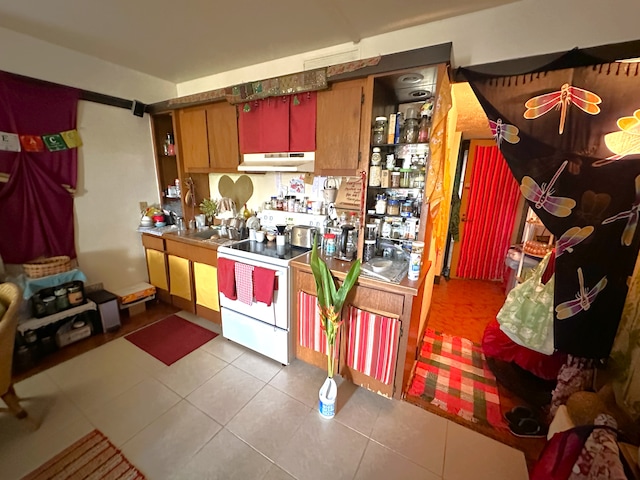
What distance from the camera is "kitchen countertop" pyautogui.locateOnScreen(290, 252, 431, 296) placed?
4.91 feet

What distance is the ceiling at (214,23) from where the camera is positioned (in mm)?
1550

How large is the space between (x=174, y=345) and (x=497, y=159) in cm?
448

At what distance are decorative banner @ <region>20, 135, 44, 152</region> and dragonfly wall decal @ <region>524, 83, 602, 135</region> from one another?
11.9 feet

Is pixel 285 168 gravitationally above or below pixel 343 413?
above

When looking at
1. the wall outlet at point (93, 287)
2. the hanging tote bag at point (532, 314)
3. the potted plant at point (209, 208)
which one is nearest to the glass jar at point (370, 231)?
the hanging tote bag at point (532, 314)

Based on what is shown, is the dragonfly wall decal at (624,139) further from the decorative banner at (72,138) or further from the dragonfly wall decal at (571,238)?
the decorative banner at (72,138)

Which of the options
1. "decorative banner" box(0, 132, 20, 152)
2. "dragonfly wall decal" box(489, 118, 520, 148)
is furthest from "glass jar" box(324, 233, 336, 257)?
"decorative banner" box(0, 132, 20, 152)

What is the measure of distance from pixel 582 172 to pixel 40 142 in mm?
3886

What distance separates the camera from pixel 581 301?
1460 millimetres

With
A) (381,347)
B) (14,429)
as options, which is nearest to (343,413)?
(381,347)

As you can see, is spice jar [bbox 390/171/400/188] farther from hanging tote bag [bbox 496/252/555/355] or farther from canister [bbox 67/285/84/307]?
canister [bbox 67/285/84/307]

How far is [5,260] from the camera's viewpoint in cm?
210

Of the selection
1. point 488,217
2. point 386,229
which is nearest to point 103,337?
point 386,229

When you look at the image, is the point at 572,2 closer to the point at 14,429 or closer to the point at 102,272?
the point at 14,429
